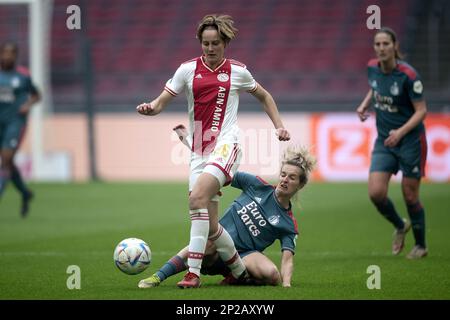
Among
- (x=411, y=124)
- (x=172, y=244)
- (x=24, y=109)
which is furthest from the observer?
(x=24, y=109)

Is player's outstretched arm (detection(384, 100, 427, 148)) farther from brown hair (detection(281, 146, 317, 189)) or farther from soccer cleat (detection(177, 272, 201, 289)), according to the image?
soccer cleat (detection(177, 272, 201, 289))

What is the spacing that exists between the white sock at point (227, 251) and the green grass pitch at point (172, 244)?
0.18 m

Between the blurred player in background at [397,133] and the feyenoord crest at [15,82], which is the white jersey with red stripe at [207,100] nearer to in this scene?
the blurred player in background at [397,133]

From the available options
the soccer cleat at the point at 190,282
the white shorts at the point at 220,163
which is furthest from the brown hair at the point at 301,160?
the soccer cleat at the point at 190,282

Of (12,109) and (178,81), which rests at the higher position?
(178,81)

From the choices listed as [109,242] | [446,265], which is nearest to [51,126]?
[109,242]

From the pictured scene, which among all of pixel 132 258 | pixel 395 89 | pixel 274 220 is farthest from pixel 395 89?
pixel 132 258

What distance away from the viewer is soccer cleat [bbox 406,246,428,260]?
357 inches

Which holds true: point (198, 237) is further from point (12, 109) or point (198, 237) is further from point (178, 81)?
point (12, 109)

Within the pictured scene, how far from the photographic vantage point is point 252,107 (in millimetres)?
22844

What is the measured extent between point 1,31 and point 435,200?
12.6 metres

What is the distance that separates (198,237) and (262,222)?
726 mm

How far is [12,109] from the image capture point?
1416 centimetres

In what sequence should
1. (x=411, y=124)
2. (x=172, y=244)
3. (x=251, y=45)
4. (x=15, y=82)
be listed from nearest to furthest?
1. (x=411, y=124)
2. (x=172, y=244)
3. (x=15, y=82)
4. (x=251, y=45)
